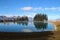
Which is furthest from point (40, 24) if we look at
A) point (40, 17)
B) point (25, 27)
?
point (25, 27)

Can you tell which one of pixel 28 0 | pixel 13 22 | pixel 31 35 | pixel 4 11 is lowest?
pixel 31 35

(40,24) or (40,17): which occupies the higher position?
(40,17)

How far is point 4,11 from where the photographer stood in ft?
9.37

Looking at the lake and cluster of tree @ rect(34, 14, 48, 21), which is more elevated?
cluster of tree @ rect(34, 14, 48, 21)

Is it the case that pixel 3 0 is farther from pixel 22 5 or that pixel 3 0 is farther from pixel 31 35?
pixel 31 35

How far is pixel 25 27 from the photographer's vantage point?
286cm

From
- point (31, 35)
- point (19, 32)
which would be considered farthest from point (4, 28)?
point (31, 35)

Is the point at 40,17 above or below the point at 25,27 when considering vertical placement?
above

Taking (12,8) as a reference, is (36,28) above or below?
below

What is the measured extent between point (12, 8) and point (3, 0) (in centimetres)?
21

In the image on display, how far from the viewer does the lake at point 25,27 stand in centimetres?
283

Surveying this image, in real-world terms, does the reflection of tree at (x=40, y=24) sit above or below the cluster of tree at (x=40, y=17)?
below

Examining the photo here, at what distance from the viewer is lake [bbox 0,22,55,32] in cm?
283

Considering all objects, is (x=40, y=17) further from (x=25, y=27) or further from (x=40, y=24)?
(x=25, y=27)
